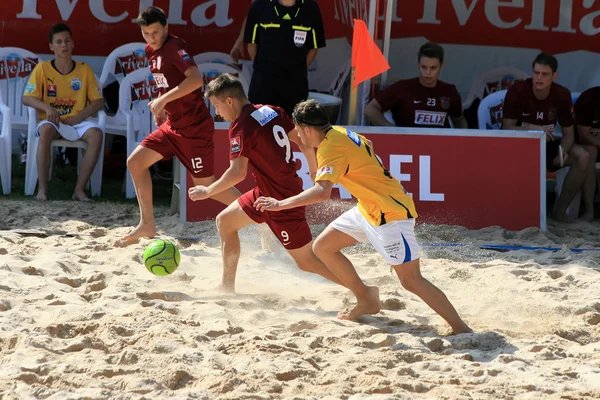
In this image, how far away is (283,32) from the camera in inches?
314

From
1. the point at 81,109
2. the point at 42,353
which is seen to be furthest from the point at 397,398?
the point at 81,109

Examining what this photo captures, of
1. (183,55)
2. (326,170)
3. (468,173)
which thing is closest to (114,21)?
(183,55)

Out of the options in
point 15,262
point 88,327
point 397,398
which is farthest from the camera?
point 15,262

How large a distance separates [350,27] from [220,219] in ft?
13.7

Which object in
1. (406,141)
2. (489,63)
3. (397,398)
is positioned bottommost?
(397,398)

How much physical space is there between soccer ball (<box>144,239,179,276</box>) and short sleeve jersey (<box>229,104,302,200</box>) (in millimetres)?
732

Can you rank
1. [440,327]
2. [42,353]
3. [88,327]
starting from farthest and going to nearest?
1. [440,327]
2. [88,327]
3. [42,353]

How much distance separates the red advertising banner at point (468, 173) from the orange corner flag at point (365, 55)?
1.71 feet

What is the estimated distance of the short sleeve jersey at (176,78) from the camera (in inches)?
261

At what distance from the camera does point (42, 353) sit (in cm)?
456

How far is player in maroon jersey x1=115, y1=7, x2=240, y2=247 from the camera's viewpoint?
659 cm

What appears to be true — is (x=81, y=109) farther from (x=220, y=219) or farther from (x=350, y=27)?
(x=220, y=219)

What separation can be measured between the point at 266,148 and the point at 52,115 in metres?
3.89

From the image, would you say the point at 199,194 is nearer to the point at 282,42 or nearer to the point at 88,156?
the point at 282,42
